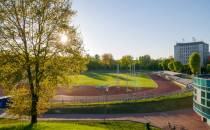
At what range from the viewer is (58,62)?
23297mm

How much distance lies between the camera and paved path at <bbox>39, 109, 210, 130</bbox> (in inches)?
1458

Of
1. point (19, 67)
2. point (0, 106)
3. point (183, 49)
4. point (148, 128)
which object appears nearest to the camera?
point (19, 67)

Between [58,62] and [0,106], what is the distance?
27.0 m

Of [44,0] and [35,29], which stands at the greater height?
[44,0]

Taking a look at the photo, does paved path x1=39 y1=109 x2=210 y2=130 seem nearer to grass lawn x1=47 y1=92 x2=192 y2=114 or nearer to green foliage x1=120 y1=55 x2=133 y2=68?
grass lawn x1=47 y1=92 x2=192 y2=114

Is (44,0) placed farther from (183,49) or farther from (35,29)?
(183,49)

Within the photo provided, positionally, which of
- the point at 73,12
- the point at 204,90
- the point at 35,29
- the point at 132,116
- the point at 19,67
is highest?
the point at 73,12

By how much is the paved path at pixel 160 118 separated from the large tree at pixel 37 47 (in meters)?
16.3

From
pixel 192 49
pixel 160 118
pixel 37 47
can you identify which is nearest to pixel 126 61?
pixel 192 49

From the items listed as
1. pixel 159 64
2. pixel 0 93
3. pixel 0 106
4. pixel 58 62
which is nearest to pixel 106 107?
pixel 0 106

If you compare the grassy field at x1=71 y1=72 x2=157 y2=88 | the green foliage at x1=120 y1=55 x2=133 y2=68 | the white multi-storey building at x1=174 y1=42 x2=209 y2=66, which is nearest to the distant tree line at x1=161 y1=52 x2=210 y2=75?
the grassy field at x1=71 y1=72 x2=157 y2=88

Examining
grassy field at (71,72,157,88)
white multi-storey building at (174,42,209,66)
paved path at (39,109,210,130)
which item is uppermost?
white multi-storey building at (174,42,209,66)

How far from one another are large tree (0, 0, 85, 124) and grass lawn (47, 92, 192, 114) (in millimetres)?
18214

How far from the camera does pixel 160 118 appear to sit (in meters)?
40.6
